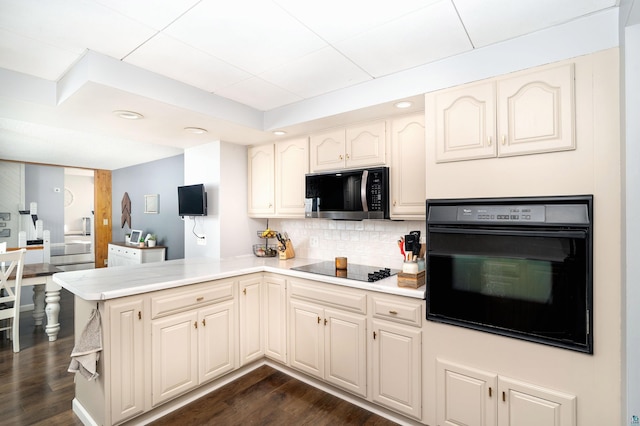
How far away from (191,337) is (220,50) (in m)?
2.02

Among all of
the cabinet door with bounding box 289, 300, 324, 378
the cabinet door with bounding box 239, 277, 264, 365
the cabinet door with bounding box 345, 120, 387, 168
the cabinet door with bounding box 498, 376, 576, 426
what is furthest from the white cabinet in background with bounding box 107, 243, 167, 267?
the cabinet door with bounding box 498, 376, 576, 426

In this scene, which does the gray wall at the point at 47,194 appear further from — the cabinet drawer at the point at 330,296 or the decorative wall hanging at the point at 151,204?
the cabinet drawer at the point at 330,296

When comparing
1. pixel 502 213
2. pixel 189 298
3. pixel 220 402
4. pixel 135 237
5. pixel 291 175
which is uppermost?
pixel 291 175

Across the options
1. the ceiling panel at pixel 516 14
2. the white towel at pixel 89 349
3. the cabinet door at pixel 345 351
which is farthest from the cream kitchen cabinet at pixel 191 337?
the ceiling panel at pixel 516 14

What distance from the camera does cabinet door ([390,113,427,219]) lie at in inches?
93.4

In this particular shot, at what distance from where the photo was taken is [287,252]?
11.1 feet

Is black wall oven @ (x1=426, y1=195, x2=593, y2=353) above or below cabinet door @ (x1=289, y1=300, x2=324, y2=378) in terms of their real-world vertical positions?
above

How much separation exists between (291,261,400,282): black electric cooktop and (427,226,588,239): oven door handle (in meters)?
0.62

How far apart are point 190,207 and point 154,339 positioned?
1.65m

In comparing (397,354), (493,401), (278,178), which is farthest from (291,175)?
(493,401)

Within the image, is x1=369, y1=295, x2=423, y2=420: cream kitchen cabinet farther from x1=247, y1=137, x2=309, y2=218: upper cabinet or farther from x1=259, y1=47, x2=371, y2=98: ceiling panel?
x1=259, y1=47, x2=371, y2=98: ceiling panel

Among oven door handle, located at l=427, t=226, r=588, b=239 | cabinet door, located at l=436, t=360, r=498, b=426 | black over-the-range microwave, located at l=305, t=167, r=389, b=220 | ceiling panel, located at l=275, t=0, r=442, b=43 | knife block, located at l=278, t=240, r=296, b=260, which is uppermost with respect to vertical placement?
ceiling panel, located at l=275, t=0, r=442, b=43

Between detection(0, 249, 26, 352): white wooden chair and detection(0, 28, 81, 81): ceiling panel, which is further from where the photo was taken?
→ detection(0, 249, 26, 352): white wooden chair

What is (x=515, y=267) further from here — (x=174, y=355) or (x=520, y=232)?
(x=174, y=355)
